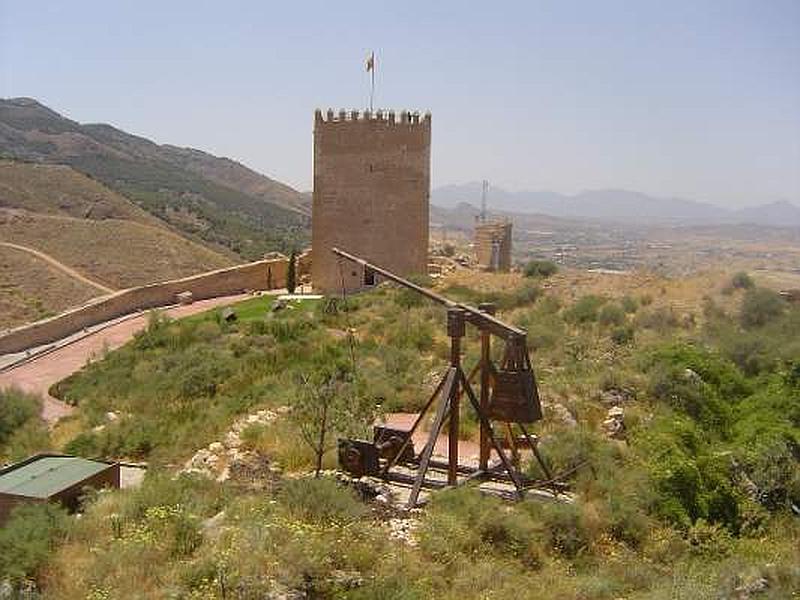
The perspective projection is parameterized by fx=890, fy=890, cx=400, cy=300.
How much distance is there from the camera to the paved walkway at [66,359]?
1873 cm

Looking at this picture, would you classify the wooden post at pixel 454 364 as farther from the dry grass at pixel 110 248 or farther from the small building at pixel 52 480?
the dry grass at pixel 110 248

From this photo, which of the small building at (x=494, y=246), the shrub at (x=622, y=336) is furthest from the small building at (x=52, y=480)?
the small building at (x=494, y=246)

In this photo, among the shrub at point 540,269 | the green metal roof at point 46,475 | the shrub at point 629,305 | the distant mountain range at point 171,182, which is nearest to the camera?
the green metal roof at point 46,475

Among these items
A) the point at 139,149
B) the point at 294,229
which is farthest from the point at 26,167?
the point at 139,149

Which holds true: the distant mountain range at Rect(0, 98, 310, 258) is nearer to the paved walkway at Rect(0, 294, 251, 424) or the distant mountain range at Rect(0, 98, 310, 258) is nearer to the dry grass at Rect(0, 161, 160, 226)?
the dry grass at Rect(0, 161, 160, 226)

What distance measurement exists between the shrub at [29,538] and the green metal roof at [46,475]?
1.71 ft

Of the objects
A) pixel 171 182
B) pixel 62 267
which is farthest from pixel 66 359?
pixel 171 182

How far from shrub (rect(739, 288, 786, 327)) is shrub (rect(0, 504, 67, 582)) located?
669 inches

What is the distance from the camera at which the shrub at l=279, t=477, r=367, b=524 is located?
848 centimetres

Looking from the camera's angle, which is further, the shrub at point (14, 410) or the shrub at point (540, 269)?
the shrub at point (540, 269)

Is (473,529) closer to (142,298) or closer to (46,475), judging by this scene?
(46,475)

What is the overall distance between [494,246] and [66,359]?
17177mm

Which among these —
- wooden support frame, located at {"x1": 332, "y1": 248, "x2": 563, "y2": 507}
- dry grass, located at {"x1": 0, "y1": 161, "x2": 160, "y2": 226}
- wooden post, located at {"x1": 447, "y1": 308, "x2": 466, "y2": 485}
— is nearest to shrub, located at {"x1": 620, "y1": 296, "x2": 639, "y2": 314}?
wooden support frame, located at {"x1": 332, "y1": 248, "x2": 563, "y2": 507}

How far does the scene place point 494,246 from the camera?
34188 mm
